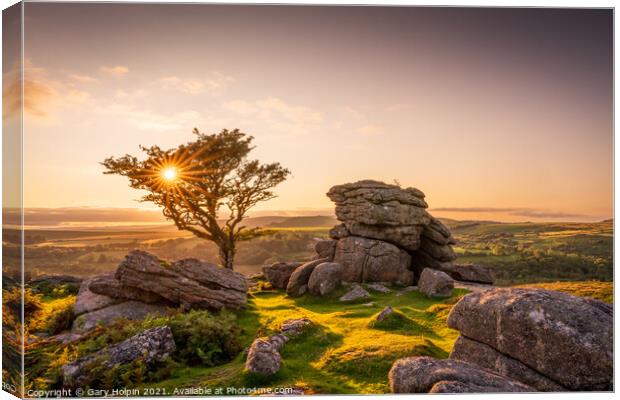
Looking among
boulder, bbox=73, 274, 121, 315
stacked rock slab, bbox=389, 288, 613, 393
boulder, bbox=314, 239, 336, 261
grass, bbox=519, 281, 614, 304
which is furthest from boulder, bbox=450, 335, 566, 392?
boulder, bbox=314, 239, 336, 261

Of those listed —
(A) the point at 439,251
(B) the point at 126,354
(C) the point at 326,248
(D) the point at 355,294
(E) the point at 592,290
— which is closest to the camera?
(B) the point at 126,354

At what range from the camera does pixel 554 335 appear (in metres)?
9.69

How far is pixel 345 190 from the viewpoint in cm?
3600

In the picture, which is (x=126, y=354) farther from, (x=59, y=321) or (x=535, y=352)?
(x=535, y=352)

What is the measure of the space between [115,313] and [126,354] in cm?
730

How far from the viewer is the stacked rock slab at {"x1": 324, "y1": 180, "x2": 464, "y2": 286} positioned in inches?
1268

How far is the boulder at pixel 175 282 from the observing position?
63.5 feet

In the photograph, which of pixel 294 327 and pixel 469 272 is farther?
pixel 469 272

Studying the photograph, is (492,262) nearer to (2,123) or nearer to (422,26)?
(422,26)

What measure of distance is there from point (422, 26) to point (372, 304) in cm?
1612

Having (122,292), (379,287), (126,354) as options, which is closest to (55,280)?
(122,292)

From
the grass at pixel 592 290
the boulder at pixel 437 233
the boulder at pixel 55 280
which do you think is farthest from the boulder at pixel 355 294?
the boulder at pixel 55 280

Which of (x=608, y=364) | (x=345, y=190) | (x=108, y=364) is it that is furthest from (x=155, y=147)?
(x=608, y=364)

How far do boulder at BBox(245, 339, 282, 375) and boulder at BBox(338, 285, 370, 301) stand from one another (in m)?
14.6
